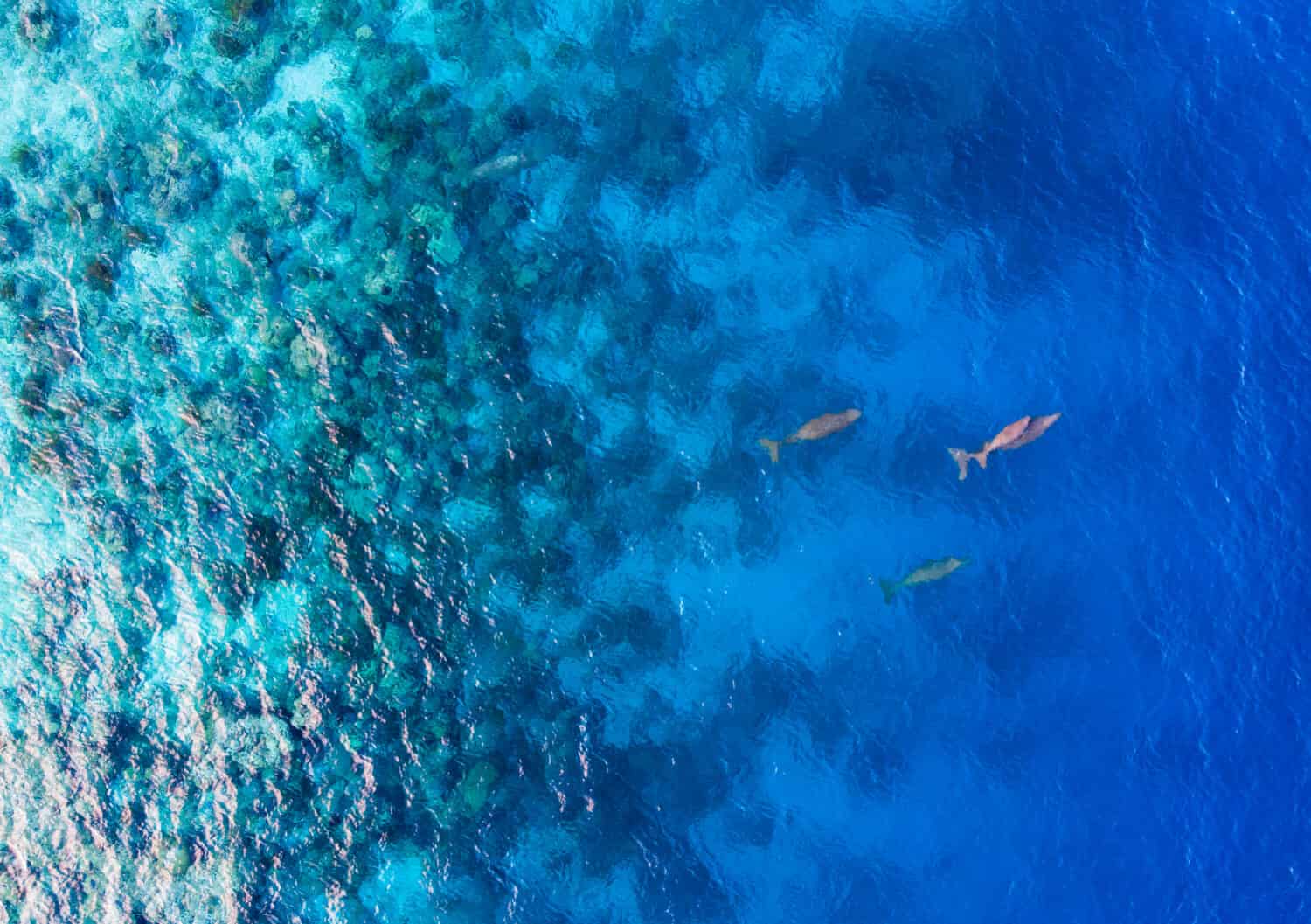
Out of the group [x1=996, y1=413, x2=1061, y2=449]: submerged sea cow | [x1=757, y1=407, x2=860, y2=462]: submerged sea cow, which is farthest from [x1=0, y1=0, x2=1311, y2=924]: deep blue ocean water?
[x1=996, y1=413, x2=1061, y2=449]: submerged sea cow

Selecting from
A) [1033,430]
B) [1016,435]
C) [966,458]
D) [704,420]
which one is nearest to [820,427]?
[704,420]

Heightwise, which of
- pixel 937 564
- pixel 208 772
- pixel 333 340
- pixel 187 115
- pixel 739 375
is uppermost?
pixel 187 115

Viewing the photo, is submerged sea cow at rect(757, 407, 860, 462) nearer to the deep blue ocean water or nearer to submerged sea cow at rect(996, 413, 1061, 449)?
the deep blue ocean water

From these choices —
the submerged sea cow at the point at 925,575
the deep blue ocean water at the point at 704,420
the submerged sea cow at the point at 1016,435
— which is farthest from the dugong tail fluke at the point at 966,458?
the submerged sea cow at the point at 925,575

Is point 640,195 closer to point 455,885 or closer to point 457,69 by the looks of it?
point 457,69

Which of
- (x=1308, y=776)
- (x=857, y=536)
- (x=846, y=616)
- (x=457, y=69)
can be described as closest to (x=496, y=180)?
(x=457, y=69)

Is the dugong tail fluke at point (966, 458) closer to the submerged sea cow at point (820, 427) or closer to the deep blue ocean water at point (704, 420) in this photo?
the deep blue ocean water at point (704, 420)
